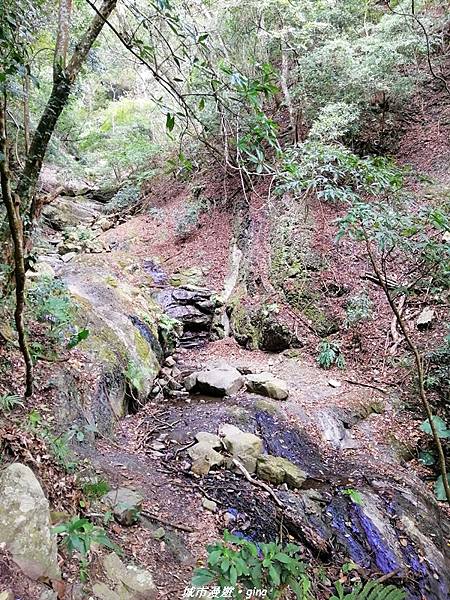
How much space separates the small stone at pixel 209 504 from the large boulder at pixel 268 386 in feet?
7.72

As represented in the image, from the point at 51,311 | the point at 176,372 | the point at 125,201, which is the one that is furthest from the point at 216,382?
the point at 125,201

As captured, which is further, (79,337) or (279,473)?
(279,473)

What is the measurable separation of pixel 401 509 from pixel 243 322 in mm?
4710

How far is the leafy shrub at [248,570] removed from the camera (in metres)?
2.05

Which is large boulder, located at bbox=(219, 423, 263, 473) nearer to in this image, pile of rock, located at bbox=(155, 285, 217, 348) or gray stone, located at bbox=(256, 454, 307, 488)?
gray stone, located at bbox=(256, 454, 307, 488)

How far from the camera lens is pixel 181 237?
11.2 meters

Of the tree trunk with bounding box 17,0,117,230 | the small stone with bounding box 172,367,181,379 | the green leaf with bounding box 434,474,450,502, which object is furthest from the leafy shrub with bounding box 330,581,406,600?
the tree trunk with bounding box 17,0,117,230

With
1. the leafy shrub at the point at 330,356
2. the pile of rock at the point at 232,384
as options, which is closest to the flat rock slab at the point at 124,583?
the pile of rock at the point at 232,384

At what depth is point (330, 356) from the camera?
6.81 meters

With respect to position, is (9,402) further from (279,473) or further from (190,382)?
(190,382)

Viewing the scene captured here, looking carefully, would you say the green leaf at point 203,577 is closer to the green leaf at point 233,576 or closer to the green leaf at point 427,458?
the green leaf at point 233,576

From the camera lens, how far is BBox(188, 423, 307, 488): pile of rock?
400 centimetres

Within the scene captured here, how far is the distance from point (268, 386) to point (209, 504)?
2466 mm

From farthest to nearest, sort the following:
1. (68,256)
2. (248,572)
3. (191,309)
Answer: (68,256) → (191,309) → (248,572)
